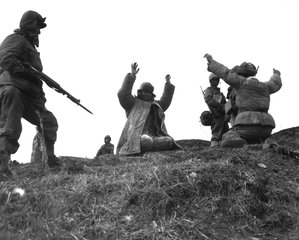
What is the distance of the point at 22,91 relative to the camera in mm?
7668

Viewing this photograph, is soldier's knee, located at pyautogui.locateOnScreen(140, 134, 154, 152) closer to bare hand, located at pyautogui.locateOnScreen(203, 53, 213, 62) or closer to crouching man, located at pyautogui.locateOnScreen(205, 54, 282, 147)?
crouching man, located at pyautogui.locateOnScreen(205, 54, 282, 147)

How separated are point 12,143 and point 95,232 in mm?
2422

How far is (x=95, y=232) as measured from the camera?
5.40 metres

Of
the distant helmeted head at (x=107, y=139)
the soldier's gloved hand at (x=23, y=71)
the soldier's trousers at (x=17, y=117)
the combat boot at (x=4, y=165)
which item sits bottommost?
the combat boot at (x=4, y=165)

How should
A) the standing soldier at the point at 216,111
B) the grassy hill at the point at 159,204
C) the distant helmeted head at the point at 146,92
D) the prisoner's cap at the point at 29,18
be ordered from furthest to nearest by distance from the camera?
the standing soldier at the point at 216,111 → the distant helmeted head at the point at 146,92 → the prisoner's cap at the point at 29,18 → the grassy hill at the point at 159,204

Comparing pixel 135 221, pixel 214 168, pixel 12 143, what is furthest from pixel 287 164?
pixel 12 143

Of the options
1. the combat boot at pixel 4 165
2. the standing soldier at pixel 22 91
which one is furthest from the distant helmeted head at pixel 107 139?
the combat boot at pixel 4 165

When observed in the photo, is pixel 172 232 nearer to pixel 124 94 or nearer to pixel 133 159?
pixel 133 159

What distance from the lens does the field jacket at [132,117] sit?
9.84m

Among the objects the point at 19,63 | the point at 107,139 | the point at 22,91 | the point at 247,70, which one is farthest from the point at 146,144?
the point at 107,139

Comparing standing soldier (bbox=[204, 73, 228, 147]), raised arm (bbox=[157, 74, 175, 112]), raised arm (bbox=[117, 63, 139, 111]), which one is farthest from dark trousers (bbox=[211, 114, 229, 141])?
raised arm (bbox=[117, 63, 139, 111])

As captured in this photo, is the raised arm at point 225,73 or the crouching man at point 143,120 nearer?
the raised arm at point 225,73

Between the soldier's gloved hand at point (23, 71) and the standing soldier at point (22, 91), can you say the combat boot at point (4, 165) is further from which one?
the soldier's gloved hand at point (23, 71)

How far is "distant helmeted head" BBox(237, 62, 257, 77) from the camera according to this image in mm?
10062
